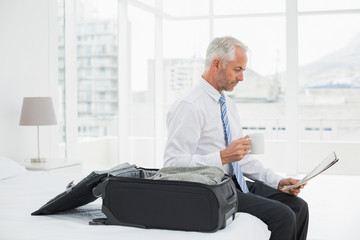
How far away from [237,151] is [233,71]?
1.75 ft

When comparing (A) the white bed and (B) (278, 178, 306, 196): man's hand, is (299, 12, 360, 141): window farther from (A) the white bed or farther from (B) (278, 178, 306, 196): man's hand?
(A) the white bed

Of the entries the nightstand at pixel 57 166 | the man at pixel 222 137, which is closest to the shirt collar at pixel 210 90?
the man at pixel 222 137

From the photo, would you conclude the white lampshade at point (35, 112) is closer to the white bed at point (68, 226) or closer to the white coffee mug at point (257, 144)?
the white bed at point (68, 226)

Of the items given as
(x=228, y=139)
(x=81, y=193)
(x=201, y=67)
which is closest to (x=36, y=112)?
(x=228, y=139)

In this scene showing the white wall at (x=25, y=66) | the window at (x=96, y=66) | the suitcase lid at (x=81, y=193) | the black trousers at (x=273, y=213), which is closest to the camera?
the suitcase lid at (x=81, y=193)

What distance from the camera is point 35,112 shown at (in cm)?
422

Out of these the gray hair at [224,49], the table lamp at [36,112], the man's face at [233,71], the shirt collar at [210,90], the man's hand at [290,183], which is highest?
the gray hair at [224,49]

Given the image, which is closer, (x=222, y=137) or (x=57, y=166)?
(x=222, y=137)

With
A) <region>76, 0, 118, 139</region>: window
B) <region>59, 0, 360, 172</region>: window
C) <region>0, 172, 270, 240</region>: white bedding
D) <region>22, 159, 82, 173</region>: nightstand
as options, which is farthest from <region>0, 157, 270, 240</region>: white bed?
<region>59, 0, 360, 172</region>: window

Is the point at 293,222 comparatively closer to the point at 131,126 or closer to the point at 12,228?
the point at 12,228

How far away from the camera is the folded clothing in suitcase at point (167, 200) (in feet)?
5.96

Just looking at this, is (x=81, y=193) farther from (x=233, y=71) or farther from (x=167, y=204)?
(x=233, y=71)

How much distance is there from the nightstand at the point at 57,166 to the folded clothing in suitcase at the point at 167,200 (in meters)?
2.12

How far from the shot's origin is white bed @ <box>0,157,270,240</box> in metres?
Answer: 1.83
